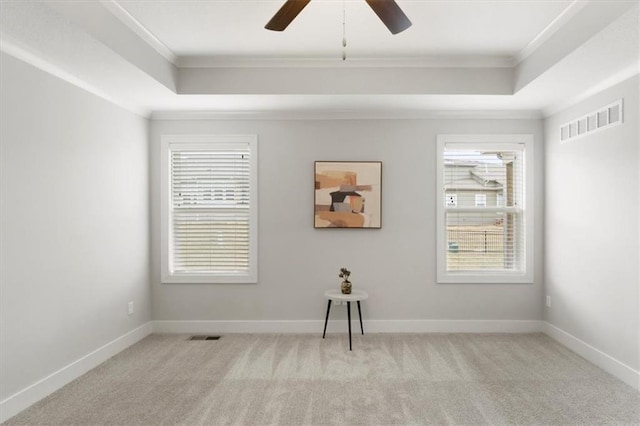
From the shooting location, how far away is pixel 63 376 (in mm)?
3248

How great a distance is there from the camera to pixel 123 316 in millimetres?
4164

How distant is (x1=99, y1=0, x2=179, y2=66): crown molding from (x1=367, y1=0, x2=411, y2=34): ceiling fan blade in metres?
1.81

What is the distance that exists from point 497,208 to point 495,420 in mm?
2638

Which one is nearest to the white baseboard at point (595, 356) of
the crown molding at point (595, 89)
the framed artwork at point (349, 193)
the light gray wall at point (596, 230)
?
the light gray wall at point (596, 230)

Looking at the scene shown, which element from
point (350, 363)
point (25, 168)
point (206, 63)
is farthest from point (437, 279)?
point (25, 168)

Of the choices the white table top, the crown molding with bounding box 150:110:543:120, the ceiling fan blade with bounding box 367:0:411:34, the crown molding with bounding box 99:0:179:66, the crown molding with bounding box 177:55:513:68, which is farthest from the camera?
the crown molding with bounding box 150:110:543:120

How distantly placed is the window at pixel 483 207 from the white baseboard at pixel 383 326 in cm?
55

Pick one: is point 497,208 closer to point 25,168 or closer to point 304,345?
point 304,345

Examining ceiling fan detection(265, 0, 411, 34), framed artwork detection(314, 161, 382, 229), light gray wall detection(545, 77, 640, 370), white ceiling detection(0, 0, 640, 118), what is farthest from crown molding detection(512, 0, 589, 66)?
framed artwork detection(314, 161, 382, 229)

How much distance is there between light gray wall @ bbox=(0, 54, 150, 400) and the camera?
2.78m

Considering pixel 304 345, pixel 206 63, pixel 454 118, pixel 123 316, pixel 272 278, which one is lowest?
pixel 304 345

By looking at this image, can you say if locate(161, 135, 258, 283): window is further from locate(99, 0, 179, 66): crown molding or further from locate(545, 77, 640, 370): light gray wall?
locate(545, 77, 640, 370): light gray wall

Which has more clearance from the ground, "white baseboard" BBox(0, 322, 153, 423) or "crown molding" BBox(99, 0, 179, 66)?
"crown molding" BBox(99, 0, 179, 66)

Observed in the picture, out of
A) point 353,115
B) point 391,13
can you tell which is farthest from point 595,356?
point 391,13
